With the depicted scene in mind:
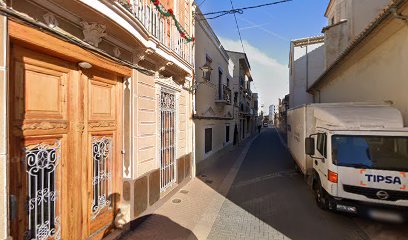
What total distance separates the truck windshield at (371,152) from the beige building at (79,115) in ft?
13.7

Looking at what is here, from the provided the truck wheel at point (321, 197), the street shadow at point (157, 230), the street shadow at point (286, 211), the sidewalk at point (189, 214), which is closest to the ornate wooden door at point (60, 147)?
the street shadow at point (157, 230)

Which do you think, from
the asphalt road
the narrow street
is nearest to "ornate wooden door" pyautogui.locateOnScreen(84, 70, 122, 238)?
the narrow street

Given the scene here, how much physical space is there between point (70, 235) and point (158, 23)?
467cm

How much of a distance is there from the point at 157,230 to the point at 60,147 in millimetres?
2496

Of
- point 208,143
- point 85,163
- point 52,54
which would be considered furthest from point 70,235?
point 208,143

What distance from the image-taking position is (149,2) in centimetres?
497

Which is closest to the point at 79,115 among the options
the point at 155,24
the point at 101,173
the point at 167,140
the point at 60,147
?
the point at 60,147

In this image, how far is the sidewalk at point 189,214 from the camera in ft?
14.5

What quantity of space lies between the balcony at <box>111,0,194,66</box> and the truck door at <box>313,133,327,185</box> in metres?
4.29

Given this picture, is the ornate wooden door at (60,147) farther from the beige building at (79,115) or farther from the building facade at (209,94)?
the building facade at (209,94)

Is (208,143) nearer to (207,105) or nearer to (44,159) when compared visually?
(207,105)

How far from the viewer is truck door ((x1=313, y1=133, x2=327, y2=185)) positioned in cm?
514

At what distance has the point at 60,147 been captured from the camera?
324 centimetres

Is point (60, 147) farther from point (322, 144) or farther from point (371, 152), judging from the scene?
point (371, 152)
